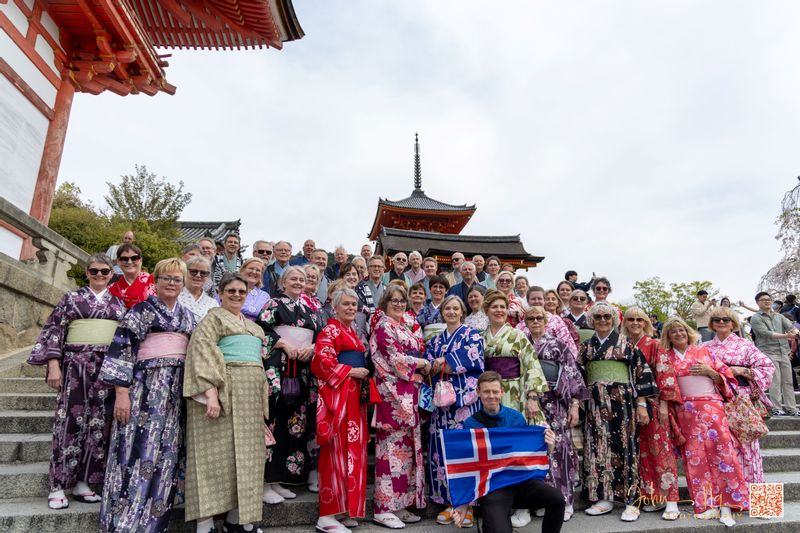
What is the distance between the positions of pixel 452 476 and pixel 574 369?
4.64ft

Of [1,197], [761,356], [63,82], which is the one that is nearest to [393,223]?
[63,82]

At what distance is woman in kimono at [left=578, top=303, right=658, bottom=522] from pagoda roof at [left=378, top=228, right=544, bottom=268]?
13.0 metres

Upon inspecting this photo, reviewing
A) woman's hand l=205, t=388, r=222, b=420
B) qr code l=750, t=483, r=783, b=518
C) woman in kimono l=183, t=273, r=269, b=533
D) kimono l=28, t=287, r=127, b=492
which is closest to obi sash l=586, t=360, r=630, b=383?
qr code l=750, t=483, r=783, b=518

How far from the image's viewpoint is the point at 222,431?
9.88ft

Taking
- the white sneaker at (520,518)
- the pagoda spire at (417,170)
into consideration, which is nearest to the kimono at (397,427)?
A: the white sneaker at (520,518)

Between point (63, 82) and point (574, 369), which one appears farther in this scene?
point (63, 82)

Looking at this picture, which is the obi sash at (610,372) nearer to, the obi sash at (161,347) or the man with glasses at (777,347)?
the obi sash at (161,347)

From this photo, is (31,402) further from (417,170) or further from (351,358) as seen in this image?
(417,170)

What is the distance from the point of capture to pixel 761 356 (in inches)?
165

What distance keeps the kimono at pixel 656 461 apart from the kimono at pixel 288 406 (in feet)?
9.06

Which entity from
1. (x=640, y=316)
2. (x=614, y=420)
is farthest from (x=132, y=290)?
(x=640, y=316)

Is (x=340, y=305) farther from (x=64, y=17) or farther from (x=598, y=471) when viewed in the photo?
(x=64, y=17)

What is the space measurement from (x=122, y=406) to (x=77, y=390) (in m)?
0.72

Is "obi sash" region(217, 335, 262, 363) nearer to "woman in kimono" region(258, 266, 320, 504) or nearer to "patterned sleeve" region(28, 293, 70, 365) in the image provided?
"woman in kimono" region(258, 266, 320, 504)
